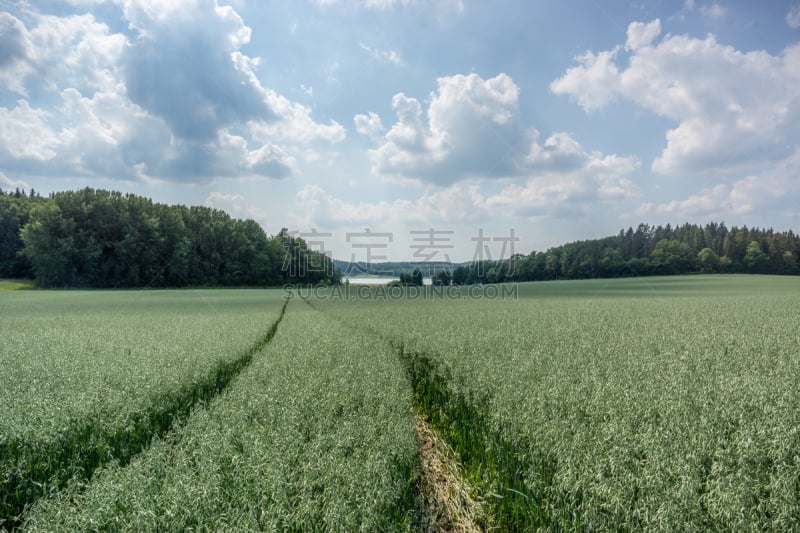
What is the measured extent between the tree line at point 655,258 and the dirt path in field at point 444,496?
8696cm

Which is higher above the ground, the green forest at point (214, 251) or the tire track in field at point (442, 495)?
the green forest at point (214, 251)

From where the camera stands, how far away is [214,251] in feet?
268

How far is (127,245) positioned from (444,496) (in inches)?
3022

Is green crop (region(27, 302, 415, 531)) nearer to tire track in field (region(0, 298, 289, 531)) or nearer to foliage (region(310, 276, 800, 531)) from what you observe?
tire track in field (region(0, 298, 289, 531))

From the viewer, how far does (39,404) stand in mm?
5449

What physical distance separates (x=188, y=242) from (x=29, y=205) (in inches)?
1441

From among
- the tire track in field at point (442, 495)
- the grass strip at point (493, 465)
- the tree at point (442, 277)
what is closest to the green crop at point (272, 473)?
the tire track in field at point (442, 495)

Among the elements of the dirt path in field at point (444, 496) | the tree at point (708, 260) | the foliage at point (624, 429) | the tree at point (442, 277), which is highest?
the tree at point (708, 260)

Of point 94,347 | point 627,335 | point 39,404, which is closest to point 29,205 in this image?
point 94,347

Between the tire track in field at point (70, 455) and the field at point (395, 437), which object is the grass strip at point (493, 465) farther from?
the tire track in field at point (70, 455)

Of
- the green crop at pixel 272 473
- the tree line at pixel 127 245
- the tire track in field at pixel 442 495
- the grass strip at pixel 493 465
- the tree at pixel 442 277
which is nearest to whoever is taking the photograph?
the green crop at pixel 272 473

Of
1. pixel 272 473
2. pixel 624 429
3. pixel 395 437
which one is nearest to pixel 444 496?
pixel 395 437

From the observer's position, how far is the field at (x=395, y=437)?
3.21 meters

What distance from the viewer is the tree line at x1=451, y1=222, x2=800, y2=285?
85625mm
